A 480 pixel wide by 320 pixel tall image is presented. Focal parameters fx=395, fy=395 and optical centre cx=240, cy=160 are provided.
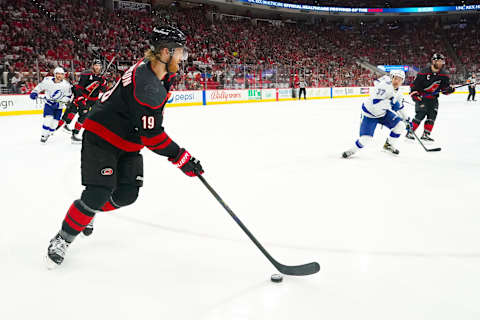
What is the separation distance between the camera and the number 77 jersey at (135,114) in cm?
205

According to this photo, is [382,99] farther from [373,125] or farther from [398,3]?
[398,3]

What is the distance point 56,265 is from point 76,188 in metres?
2.01

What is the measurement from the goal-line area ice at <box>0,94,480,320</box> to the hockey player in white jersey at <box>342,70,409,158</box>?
0.39 metres

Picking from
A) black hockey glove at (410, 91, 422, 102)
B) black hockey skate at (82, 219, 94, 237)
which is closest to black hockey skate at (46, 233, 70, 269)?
black hockey skate at (82, 219, 94, 237)

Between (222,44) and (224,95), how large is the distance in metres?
8.46

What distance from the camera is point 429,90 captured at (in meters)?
7.05

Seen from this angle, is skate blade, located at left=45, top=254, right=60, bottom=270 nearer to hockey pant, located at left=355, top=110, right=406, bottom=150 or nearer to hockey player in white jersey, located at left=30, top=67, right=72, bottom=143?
hockey pant, located at left=355, top=110, right=406, bottom=150

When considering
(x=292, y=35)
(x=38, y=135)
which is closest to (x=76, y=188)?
(x=38, y=135)

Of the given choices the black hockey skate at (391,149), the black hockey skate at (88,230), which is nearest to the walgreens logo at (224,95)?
the black hockey skate at (391,149)

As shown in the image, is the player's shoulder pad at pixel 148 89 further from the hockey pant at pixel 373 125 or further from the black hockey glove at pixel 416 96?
the black hockey glove at pixel 416 96

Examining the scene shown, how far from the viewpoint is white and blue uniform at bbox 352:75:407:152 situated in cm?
540

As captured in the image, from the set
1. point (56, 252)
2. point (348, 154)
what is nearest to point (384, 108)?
point (348, 154)

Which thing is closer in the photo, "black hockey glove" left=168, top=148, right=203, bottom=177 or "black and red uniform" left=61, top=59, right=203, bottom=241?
"black and red uniform" left=61, top=59, right=203, bottom=241

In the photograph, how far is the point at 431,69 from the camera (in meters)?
7.07
